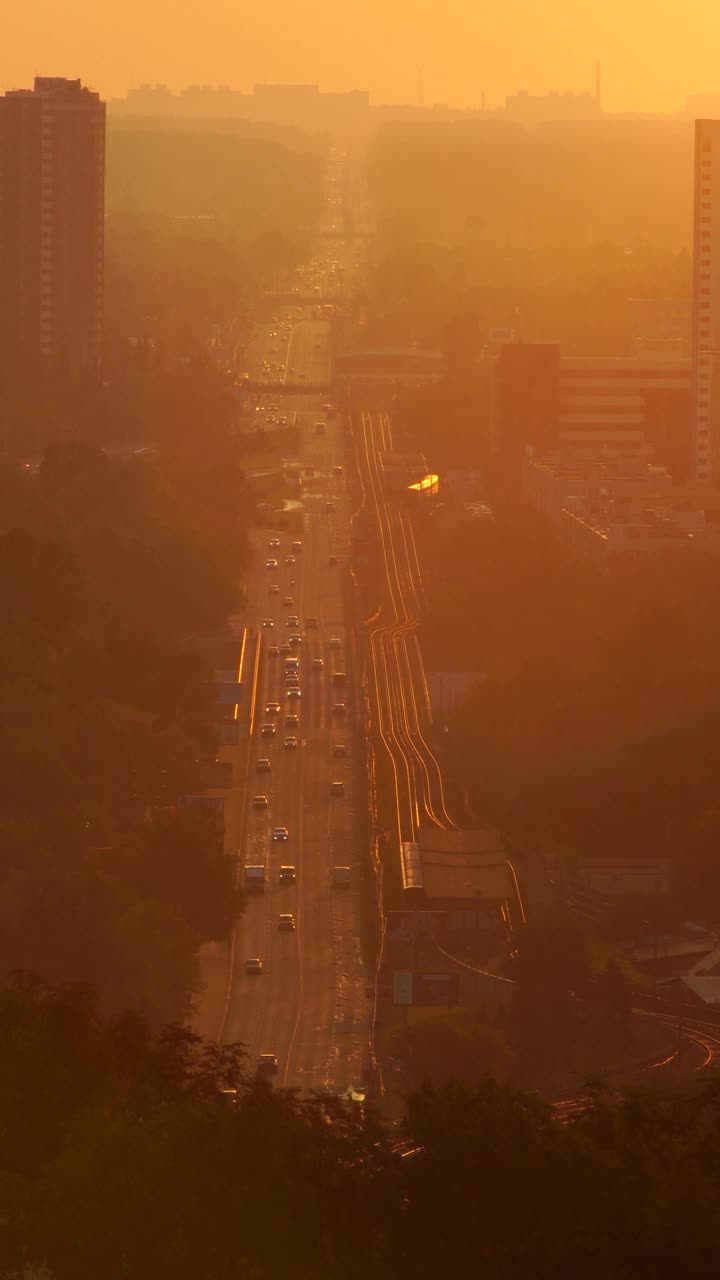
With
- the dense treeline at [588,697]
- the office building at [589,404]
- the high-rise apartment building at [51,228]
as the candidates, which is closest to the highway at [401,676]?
the dense treeline at [588,697]

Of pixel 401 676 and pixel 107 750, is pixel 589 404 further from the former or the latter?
pixel 107 750

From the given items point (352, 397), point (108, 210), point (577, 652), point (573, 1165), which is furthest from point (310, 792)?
point (108, 210)

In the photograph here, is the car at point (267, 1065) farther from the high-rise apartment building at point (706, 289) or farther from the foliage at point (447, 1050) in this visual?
the high-rise apartment building at point (706, 289)

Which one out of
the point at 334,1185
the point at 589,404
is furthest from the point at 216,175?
the point at 334,1185

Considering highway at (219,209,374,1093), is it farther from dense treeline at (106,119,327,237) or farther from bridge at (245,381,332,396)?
dense treeline at (106,119,327,237)

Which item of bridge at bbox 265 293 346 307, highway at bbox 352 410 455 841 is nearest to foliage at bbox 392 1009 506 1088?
highway at bbox 352 410 455 841

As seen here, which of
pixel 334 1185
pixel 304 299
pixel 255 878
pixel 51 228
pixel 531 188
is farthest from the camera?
pixel 531 188
